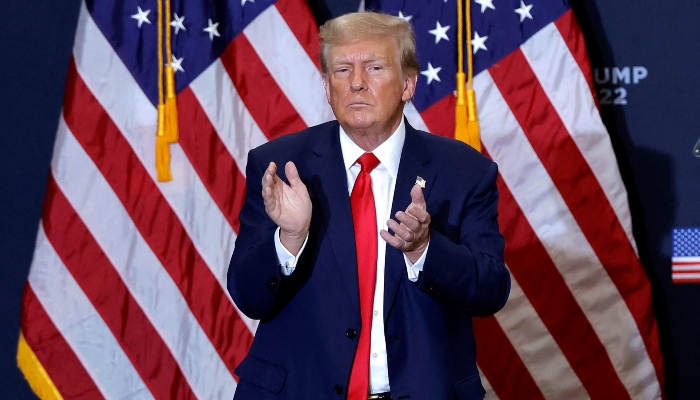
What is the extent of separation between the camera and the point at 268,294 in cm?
182

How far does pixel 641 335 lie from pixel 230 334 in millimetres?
1384

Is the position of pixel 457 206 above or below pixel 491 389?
above

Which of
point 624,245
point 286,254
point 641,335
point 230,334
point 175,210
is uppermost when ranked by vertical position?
point 175,210

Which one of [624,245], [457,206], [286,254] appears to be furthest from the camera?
[624,245]

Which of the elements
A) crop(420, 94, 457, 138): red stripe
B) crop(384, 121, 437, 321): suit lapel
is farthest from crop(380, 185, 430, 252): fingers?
crop(420, 94, 457, 138): red stripe

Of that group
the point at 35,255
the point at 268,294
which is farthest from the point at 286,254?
the point at 35,255

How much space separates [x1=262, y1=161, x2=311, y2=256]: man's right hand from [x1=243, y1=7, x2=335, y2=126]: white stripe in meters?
1.51

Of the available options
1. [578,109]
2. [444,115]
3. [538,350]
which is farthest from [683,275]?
[444,115]

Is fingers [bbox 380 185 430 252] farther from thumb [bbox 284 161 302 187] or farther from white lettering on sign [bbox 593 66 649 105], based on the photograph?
white lettering on sign [bbox 593 66 649 105]

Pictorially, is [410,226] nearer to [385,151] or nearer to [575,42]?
[385,151]

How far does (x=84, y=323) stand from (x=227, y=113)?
866 mm

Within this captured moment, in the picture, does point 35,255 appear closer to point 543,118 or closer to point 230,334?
point 230,334

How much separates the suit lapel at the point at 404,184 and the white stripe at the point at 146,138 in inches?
55.5

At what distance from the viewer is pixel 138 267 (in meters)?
3.31
